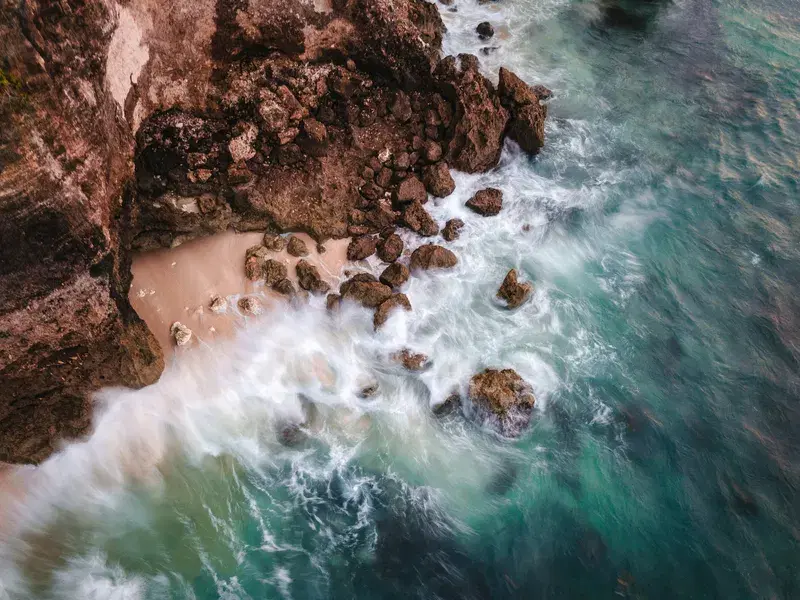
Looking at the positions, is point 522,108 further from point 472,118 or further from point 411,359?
point 411,359

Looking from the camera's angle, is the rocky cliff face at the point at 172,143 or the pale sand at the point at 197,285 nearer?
the rocky cliff face at the point at 172,143

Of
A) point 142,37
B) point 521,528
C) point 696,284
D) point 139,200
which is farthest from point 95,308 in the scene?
point 696,284

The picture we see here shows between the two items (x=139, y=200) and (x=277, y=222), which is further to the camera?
(x=277, y=222)

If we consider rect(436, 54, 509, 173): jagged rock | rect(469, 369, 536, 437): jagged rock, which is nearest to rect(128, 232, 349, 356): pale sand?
rect(469, 369, 536, 437): jagged rock

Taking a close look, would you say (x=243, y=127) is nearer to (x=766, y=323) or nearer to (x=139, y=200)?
(x=139, y=200)

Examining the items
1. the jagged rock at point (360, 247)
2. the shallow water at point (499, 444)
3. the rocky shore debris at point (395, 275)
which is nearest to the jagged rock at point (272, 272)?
the shallow water at point (499, 444)

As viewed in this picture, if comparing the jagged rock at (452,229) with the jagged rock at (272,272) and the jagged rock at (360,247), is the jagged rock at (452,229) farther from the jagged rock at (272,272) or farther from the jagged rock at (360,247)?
the jagged rock at (272,272)

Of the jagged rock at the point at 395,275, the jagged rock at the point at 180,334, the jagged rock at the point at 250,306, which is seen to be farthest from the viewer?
the jagged rock at the point at 395,275
